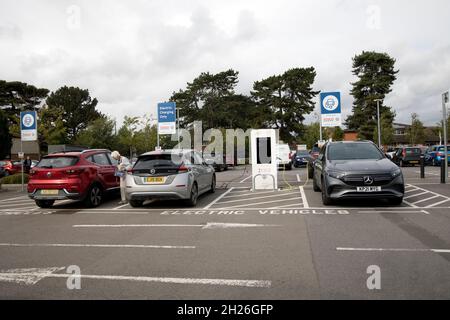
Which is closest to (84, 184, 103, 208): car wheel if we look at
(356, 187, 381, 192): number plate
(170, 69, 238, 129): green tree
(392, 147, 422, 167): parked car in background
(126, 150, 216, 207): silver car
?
(126, 150, 216, 207): silver car

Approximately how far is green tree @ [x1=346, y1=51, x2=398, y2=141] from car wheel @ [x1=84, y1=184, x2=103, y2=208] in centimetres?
5746

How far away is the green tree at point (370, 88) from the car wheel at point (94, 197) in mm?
57456

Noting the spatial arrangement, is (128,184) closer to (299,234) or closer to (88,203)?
(88,203)

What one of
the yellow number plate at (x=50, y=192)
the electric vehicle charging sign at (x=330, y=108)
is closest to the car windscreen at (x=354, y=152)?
the electric vehicle charging sign at (x=330, y=108)

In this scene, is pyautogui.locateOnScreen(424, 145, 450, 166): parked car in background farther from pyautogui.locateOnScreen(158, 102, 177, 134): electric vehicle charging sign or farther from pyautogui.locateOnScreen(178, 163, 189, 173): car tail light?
pyautogui.locateOnScreen(178, 163, 189, 173): car tail light

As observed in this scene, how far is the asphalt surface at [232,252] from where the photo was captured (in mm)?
4151

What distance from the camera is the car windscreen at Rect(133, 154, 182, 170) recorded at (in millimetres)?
10120

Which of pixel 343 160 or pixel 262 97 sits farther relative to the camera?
pixel 262 97

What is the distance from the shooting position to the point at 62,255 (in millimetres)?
5801

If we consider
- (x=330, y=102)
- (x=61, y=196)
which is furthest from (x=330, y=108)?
(x=61, y=196)

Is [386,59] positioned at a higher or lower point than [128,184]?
higher
